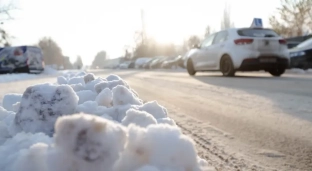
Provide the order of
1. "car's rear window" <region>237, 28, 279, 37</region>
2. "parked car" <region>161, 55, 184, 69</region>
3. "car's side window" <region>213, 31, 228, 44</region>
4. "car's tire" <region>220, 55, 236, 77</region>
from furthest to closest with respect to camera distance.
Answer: "parked car" <region>161, 55, 184, 69</region> < "car's side window" <region>213, 31, 228, 44</region> < "car's tire" <region>220, 55, 236, 77</region> < "car's rear window" <region>237, 28, 279, 37</region>

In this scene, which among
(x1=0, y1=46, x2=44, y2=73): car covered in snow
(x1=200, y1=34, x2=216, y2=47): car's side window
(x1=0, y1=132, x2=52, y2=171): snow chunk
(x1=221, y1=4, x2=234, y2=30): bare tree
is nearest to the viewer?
(x1=0, y1=132, x2=52, y2=171): snow chunk

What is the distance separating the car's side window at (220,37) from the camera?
34.2 ft

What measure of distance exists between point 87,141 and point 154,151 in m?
0.26

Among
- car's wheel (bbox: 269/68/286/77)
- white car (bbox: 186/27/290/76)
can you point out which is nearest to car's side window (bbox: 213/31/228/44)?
white car (bbox: 186/27/290/76)

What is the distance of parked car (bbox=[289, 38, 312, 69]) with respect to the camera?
12751 mm

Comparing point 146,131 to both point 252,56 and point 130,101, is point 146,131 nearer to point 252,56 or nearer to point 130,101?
point 130,101

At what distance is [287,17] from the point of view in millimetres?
30516

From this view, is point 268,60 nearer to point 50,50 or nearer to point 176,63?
point 176,63

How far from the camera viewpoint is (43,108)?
178cm

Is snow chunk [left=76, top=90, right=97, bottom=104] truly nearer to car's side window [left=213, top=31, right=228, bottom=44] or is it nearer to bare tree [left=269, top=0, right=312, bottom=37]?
→ car's side window [left=213, top=31, right=228, bottom=44]

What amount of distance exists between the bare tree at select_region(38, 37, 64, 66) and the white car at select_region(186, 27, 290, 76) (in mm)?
80292

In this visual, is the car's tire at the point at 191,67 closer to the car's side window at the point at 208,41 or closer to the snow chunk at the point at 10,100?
the car's side window at the point at 208,41

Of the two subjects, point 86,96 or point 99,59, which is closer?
point 86,96

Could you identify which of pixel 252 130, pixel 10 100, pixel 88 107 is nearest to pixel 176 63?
pixel 252 130
